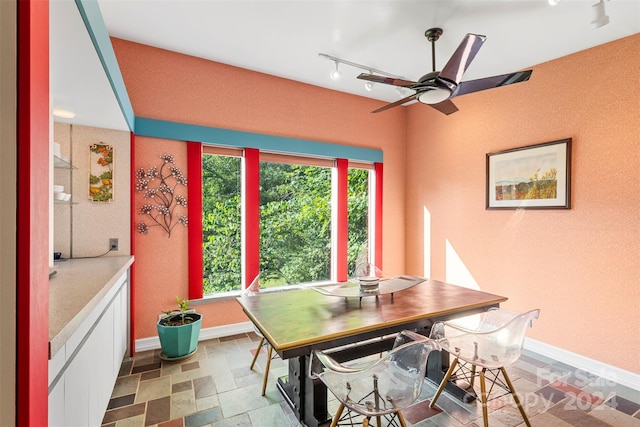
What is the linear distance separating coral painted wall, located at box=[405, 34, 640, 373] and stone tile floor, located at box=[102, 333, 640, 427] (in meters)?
0.53

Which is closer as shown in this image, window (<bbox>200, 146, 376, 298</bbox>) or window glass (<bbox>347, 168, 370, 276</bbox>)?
window (<bbox>200, 146, 376, 298</bbox>)

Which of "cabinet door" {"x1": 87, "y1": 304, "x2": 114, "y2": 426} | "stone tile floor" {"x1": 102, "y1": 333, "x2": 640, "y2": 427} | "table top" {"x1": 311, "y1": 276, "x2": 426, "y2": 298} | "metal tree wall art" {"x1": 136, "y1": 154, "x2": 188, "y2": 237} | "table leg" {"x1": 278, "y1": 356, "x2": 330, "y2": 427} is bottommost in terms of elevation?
"stone tile floor" {"x1": 102, "y1": 333, "x2": 640, "y2": 427}

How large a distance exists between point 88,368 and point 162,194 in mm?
1870

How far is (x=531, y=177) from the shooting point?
10.3 ft

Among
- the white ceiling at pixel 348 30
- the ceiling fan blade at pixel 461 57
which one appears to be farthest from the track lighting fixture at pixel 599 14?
the ceiling fan blade at pixel 461 57

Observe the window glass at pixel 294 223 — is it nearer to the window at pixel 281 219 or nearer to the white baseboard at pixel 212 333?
the window at pixel 281 219

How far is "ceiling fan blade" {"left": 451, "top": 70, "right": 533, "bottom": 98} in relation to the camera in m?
2.00

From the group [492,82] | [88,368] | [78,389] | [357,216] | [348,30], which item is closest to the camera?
[78,389]

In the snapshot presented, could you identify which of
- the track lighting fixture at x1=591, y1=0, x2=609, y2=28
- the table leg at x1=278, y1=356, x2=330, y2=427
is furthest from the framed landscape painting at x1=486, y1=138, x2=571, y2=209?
the table leg at x1=278, y1=356, x2=330, y2=427

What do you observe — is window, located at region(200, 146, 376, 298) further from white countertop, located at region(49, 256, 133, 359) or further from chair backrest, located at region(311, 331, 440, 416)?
chair backrest, located at region(311, 331, 440, 416)

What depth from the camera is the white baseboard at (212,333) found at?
2986 millimetres

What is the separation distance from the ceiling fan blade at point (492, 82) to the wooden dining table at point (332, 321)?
1.57m

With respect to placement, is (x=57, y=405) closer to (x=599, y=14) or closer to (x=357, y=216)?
(x=599, y=14)

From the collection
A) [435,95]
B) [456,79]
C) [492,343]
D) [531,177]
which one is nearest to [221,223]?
[435,95]
